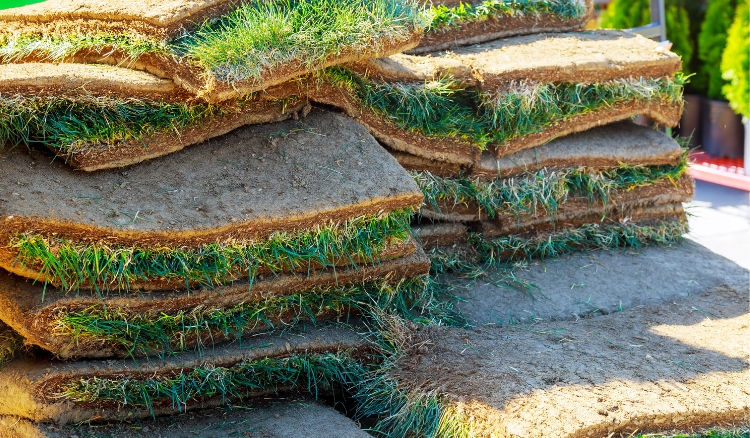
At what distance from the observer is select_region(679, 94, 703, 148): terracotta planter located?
7480 mm

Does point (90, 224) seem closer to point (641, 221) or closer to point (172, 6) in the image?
point (172, 6)

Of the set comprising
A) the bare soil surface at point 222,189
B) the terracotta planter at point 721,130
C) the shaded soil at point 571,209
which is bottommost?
the terracotta planter at point 721,130

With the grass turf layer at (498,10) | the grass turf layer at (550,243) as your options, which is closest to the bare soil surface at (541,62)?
the grass turf layer at (498,10)

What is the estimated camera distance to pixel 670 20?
24.5 feet

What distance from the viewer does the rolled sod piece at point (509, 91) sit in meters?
3.09

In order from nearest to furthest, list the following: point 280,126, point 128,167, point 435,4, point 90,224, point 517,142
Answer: point 90,224 < point 128,167 < point 280,126 < point 517,142 < point 435,4

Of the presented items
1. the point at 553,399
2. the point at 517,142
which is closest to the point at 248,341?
the point at 553,399

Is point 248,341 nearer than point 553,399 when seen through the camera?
No

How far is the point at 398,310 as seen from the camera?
2.98 metres

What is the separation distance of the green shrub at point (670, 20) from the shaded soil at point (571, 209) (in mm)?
Answer: 4032

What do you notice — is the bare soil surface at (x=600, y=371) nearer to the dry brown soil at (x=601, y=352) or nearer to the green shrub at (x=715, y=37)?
the dry brown soil at (x=601, y=352)

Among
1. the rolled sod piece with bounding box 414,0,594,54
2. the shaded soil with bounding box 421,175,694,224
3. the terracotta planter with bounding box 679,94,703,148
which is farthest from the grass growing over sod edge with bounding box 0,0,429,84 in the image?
the terracotta planter with bounding box 679,94,703,148

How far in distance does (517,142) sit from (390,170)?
2.54 ft

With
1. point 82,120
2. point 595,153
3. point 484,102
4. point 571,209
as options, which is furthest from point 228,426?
point 595,153
